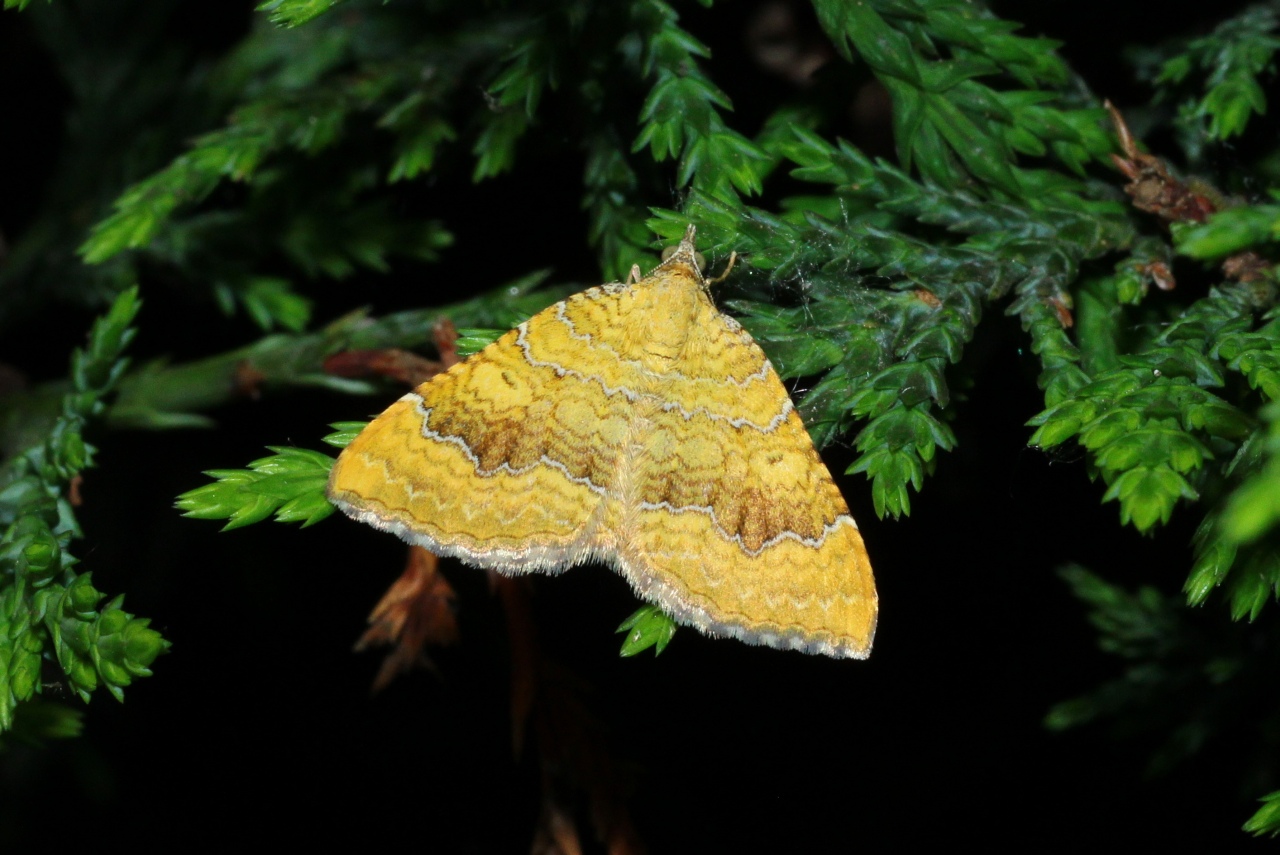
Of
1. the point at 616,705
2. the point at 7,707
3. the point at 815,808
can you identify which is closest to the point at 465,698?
the point at 616,705

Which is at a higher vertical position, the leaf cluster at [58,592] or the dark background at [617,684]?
the leaf cluster at [58,592]

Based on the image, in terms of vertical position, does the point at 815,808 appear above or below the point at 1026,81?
below

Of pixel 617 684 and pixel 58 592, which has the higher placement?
pixel 58 592

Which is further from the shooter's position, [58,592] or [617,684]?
[617,684]

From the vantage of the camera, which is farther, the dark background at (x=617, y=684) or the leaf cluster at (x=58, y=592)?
the dark background at (x=617, y=684)

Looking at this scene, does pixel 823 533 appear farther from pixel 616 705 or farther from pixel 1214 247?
pixel 616 705

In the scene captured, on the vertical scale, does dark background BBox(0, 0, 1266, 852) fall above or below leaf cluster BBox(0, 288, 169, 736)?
below

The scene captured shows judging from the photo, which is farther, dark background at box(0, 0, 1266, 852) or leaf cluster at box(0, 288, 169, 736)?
dark background at box(0, 0, 1266, 852)

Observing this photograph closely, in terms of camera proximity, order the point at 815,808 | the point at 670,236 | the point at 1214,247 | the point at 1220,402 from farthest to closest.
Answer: the point at 815,808, the point at 670,236, the point at 1220,402, the point at 1214,247
